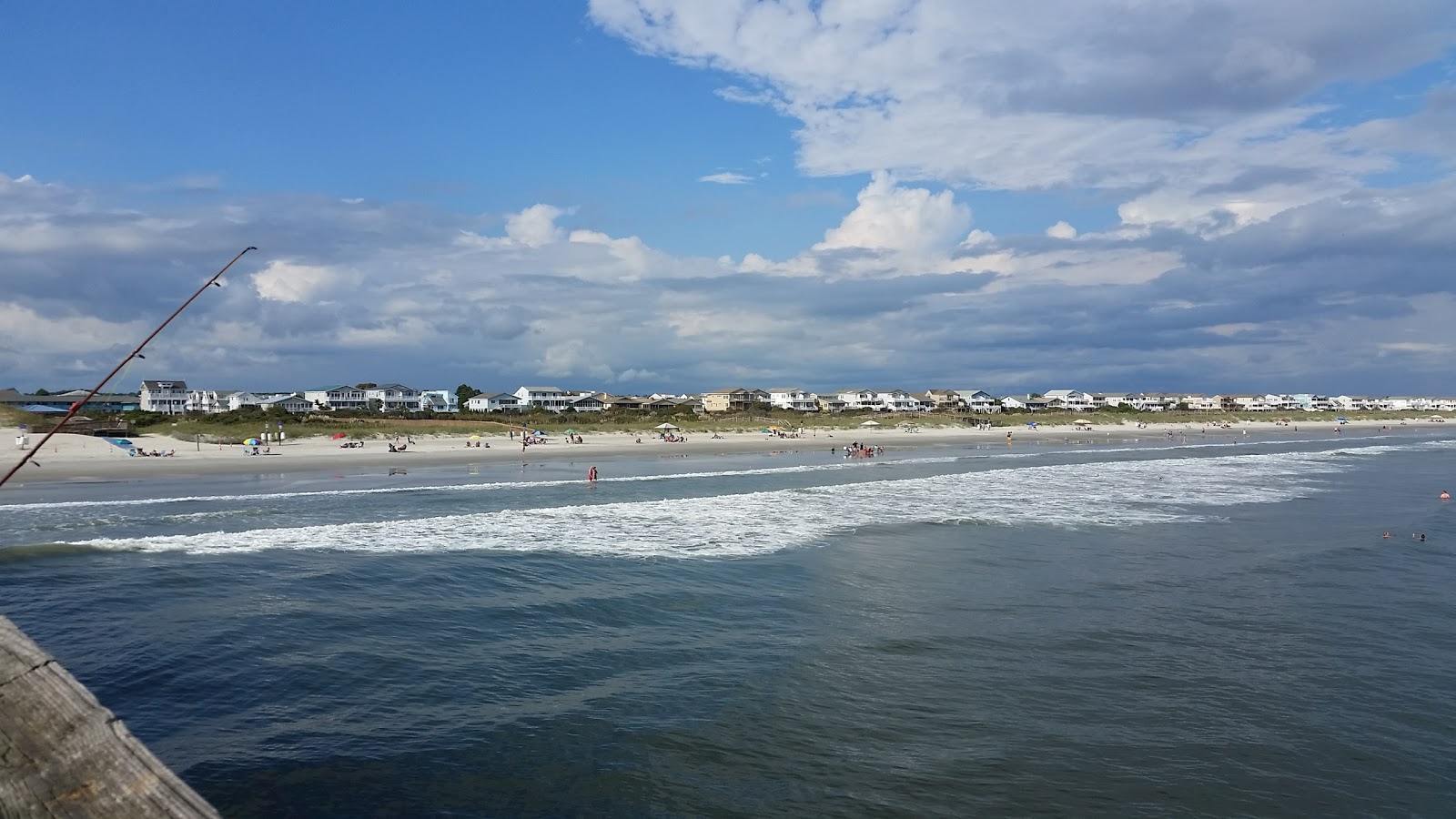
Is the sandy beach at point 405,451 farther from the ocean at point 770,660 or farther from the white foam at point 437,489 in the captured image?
the ocean at point 770,660

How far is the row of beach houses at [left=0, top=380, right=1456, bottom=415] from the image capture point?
113 m

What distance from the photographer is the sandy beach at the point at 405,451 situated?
42.5 m

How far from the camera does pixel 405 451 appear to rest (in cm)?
5478

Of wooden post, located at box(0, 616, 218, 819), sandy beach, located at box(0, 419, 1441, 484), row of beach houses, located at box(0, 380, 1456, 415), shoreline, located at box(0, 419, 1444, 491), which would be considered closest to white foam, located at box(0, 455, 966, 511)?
sandy beach, located at box(0, 419, 1441, 484)

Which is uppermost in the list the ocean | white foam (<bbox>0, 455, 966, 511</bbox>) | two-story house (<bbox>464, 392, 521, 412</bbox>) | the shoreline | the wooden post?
two-story house (<bbox>464, 392, 521, 412</bbox>)

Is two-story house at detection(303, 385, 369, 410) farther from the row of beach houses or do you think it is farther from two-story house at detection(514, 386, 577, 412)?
two-story house at detection(514, 386, 577, 412)

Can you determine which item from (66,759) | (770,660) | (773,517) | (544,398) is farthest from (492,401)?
(66,759)

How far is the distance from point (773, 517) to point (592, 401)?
114457 millimetres

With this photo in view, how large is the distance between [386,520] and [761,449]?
42670mm

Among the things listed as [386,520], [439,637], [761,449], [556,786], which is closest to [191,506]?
[386,520]

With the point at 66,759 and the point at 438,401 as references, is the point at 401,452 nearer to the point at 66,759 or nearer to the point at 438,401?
the point at 66,759

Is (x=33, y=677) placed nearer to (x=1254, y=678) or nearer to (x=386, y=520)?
(x=1254, y=678)

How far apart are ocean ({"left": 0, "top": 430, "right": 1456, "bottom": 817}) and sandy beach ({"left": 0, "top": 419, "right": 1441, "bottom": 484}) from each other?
1613 cm

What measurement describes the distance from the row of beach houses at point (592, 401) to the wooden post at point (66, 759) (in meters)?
93.4
